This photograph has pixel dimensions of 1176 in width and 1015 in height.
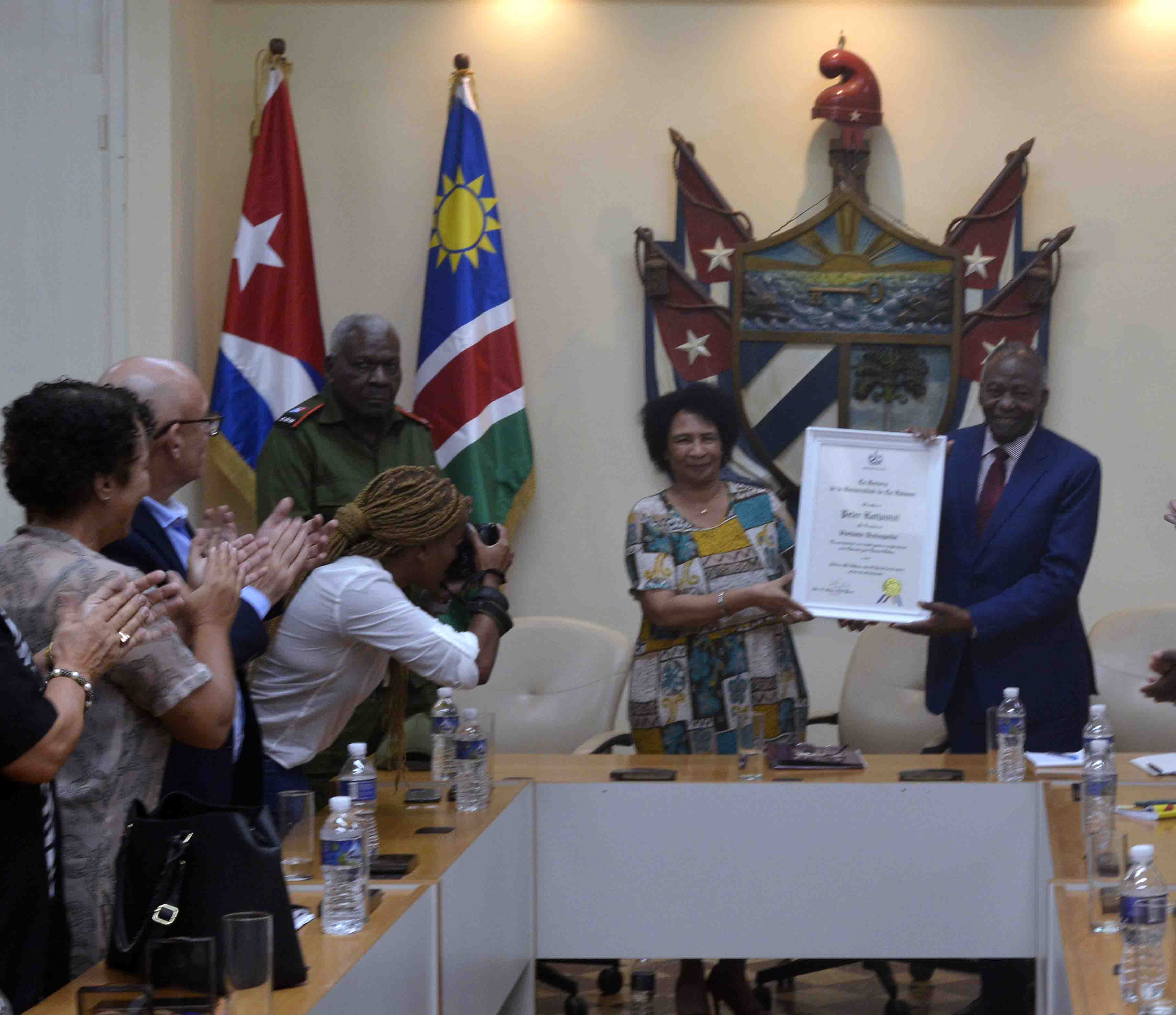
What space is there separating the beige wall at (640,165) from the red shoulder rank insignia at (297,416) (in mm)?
822

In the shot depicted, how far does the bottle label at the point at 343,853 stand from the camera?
2.07 m

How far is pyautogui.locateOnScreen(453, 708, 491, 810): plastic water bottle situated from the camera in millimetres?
3025

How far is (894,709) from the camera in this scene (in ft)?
15.1

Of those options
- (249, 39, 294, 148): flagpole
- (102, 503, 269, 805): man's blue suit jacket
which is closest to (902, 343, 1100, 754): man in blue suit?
(102, 503, 269, 805): man's blue suit jacket

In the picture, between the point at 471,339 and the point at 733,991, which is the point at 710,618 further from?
the point at 471,339

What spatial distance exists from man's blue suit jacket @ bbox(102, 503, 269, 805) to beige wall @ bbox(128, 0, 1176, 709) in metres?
2.65

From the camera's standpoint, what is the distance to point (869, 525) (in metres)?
3.87

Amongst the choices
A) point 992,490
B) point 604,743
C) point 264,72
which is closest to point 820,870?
point 604,743

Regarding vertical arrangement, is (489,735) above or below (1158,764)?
above

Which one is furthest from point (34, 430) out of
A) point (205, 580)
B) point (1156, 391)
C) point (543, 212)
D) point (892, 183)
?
point (1156, 391)

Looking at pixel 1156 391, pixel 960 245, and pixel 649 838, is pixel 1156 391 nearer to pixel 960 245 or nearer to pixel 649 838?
pixel 960 245

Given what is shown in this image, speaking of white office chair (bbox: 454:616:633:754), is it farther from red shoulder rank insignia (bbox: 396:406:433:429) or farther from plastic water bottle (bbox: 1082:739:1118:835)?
plastic water bottle (bbox: 1082:739:1118:835)

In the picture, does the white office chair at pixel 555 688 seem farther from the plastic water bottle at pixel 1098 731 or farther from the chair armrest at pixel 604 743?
the plastic water bottle at pixel 1098 731

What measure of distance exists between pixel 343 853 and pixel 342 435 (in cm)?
248
